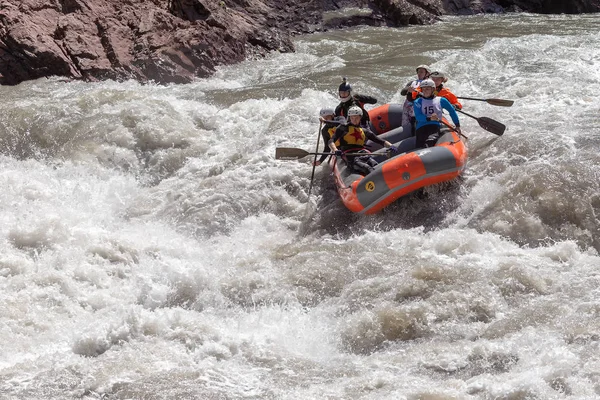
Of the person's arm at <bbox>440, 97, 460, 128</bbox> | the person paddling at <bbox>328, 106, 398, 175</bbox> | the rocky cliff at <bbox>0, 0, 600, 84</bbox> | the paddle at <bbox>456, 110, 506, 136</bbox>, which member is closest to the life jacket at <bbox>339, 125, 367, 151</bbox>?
the person paddling at <bbox>328, 106, 398, 175</bbox>

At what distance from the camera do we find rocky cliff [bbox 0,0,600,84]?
11.4 meters

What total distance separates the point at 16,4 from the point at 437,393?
9.96m

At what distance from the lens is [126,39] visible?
12.2m

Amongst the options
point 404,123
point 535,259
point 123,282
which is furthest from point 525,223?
point 123,282

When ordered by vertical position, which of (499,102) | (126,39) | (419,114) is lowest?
(499,102)

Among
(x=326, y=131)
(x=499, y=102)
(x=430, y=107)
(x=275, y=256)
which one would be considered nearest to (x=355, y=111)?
(x=326, y=131)

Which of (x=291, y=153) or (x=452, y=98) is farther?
(x=452, y=98)

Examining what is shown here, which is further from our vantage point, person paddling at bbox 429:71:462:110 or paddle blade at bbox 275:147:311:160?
person paddling at bbox 429:71:462:110

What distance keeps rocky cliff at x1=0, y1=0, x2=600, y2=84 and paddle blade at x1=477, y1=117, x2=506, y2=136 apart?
5.30 m

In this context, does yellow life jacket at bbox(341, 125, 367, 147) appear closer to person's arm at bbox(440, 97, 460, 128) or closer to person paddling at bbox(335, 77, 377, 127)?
person paddling at bbox(335, 77, 377, 127)

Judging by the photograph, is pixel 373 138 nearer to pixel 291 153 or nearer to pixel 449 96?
pixel 291 153

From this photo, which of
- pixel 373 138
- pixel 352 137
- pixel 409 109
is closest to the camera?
pixel 352 137

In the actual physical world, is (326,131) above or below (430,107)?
below

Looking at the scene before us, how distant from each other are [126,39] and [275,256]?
21.7ft
